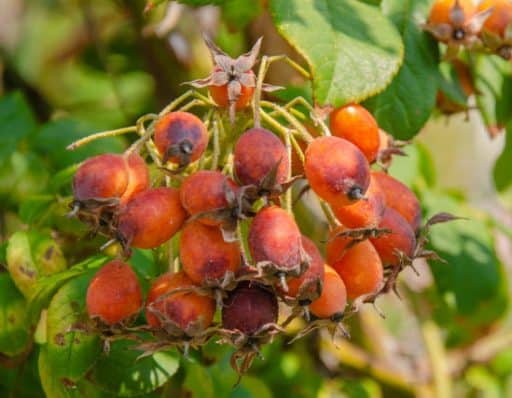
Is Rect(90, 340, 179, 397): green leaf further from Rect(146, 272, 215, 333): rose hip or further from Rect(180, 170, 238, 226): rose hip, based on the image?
Rect(180, 170, 238, 226): rose hip

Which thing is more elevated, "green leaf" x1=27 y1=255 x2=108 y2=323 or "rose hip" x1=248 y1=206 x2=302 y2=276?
"rose hip" x1=248 y1=206 x2=302 y2=276

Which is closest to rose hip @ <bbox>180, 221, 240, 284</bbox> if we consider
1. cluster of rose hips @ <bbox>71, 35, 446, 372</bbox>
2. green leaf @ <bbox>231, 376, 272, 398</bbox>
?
cluster of rose hips @ <bbox>71, 35, 446, 372</bbox>

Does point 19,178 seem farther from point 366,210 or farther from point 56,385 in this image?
point 366,210

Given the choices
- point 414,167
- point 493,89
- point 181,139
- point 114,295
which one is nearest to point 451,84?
point 493,89

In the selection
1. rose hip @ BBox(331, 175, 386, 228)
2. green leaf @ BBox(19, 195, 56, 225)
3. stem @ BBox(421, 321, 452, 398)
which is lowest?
stem @ BBox(421, 321, 452, 398)

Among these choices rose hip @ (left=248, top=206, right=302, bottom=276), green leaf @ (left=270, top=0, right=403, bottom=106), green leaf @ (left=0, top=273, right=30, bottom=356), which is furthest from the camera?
green leaf @ (left=0, top=273, right=30, bottom=356)

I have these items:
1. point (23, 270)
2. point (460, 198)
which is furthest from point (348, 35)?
point (460, 198)

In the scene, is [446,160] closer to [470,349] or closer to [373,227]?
[470,349]

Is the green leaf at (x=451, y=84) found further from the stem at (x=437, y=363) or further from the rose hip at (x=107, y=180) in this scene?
the stem at (x=437, y=363)
